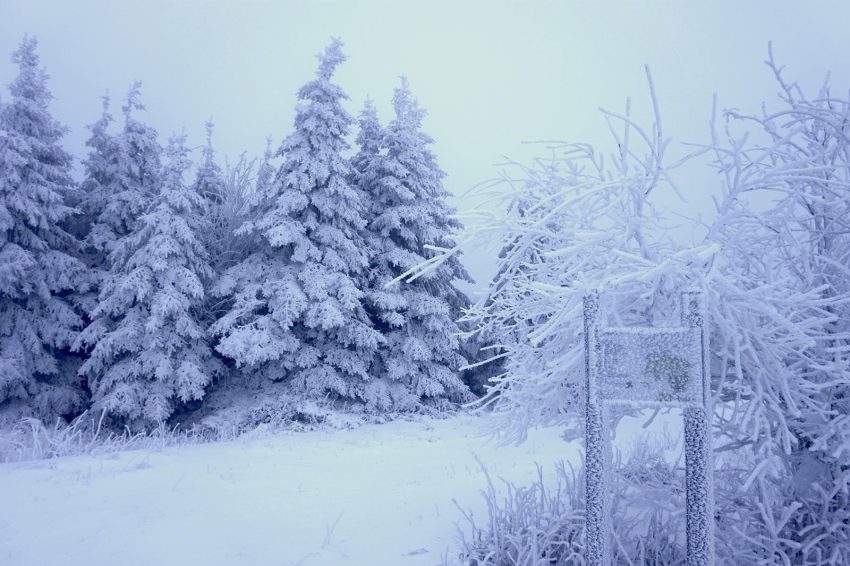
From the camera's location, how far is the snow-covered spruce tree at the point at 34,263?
15.1m

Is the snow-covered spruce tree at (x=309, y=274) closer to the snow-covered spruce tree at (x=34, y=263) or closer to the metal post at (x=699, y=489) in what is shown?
the snow-covered spruce tree at (x=34, y=263)

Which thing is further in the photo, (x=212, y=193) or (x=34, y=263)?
(x=212, y=193)

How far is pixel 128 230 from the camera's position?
17656 millimetres

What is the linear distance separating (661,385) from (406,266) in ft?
44.6

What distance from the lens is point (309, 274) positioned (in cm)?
1478

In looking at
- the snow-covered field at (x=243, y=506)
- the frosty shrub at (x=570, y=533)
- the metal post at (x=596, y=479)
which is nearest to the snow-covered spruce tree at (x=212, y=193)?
the snow-covered field at (x=243, y=506)

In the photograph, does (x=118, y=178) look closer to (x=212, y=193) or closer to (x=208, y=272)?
(x=212, y=193)

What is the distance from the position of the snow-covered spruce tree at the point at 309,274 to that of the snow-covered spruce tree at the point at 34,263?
466 cm

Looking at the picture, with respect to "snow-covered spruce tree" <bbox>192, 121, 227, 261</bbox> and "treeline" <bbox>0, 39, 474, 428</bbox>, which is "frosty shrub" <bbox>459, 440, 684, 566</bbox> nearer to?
"treeline" <bbox>0, 39, 474, 428</bbox>

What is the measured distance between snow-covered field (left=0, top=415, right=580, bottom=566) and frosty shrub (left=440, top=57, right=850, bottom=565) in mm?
1918

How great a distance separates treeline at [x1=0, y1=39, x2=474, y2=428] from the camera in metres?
14.6

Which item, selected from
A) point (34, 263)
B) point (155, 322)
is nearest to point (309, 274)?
point (155, 322)

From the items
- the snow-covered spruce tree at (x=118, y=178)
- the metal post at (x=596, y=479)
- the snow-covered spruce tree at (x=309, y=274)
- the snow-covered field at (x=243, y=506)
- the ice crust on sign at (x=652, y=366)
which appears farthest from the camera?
the snow-covered spruce tree at (x=118, y=178)

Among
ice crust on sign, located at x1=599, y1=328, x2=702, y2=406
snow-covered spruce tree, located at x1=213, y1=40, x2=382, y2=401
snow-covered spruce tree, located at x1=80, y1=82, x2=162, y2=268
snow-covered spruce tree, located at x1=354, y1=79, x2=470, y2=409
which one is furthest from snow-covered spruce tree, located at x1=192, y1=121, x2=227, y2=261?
ice crust on sign, located at x1=599, y1=328, x2=702, y2=406
